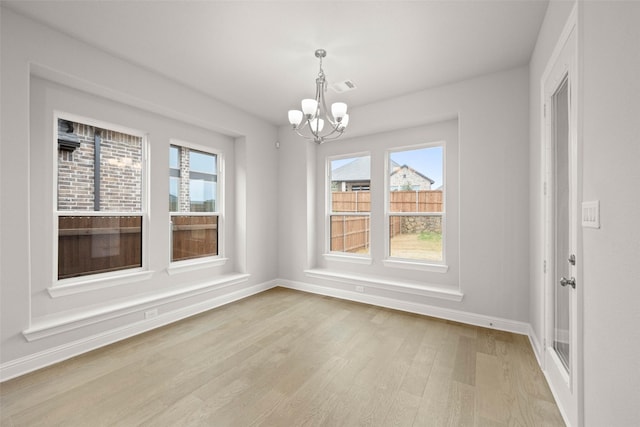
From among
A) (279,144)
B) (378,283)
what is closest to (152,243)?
(279,144)

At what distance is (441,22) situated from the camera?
2354 millimetres

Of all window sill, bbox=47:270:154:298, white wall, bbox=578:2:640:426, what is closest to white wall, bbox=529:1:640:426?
white wall, bbox=578:2:640:426

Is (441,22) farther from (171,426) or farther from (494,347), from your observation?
(171,426)

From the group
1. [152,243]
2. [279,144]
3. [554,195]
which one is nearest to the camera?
[554,195]

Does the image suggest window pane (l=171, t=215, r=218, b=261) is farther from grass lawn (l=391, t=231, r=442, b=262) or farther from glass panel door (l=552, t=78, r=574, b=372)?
glass panel door (l=552, t=78, r=574, b=372)

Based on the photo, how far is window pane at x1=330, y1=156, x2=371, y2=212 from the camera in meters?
4.51

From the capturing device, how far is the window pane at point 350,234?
14.9 feet

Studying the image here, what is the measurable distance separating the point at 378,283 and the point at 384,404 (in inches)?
82.7

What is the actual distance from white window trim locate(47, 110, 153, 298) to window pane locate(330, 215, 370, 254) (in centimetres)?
283

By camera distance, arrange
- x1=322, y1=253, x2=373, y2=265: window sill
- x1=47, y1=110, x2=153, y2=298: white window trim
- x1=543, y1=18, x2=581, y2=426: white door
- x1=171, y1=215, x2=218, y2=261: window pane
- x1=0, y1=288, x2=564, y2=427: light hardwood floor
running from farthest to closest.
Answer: x1=322, y1=253, x2=373, y2=265: window sill, x1=171, y1=215, x2=218, y2=261: window pane, x1=47, y1=110, x2=153, y2=298: white window trim, x1=0, y1=288, x2=564, y2=427: light hardwood floor, x1=543, y1=18, x2=581, y2=426: white door

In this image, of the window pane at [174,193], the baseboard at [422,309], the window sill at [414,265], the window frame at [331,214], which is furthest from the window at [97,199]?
the window sill at [414,265]

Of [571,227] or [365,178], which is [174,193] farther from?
[571,227]

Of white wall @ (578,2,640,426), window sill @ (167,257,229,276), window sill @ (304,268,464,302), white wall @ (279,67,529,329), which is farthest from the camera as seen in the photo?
window sill @ (167,257,229,276)

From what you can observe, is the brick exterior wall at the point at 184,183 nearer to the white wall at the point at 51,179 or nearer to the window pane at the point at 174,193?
the window pane at the point at 174,193
